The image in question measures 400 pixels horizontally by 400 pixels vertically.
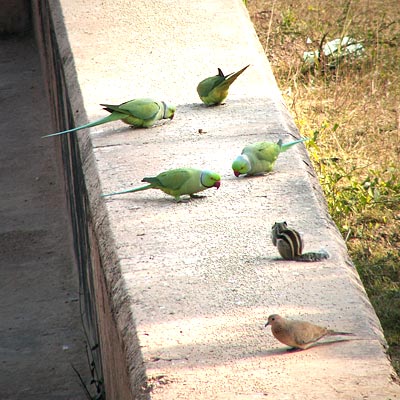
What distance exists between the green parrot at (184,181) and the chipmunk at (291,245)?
0.42m

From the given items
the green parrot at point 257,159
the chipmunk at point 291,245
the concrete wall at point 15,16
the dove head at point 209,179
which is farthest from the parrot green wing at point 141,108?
the concrete wall at point 15,16

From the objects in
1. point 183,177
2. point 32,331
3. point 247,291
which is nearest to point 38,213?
point 32,331

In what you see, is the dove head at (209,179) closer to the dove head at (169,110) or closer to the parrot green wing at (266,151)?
the parrot green wing at (266,151)

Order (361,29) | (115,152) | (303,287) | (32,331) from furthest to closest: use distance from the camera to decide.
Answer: (361,29), (32,331), (115,152), (303,287)

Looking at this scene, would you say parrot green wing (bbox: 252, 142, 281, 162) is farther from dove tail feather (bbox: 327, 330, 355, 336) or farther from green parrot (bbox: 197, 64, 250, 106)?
dove tail feather (bbox: 327, 330, 355, 336)

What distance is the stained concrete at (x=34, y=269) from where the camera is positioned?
443cm

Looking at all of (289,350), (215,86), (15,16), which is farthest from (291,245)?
(15,16)

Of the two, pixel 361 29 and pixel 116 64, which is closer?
pixel 116 64

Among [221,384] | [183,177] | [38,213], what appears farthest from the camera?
[38,213]

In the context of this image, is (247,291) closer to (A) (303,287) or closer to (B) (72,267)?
(A) (303,287)

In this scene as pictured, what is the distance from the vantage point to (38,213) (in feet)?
19.7

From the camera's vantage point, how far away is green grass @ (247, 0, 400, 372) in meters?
4.27

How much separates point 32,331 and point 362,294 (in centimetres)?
257

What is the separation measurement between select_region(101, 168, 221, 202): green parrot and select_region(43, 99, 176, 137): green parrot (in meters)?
0.56
